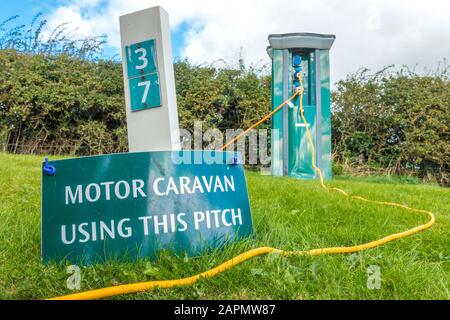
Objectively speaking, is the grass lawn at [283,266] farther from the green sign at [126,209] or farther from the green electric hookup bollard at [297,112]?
the green electric hookup bollard at [297,112]

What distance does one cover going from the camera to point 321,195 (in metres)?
2.75

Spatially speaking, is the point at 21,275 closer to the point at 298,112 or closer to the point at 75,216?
the point at 75,216

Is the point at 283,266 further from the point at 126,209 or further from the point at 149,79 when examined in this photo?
the point at 149,79

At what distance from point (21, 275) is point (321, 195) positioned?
2033mm

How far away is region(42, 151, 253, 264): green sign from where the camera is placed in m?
1.40

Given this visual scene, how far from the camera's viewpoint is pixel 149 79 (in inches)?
67.7

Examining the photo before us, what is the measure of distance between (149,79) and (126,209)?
641 millimetres

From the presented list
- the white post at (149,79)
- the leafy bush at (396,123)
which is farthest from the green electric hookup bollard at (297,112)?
the white post at (149,79)

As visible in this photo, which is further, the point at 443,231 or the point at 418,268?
the point at 443,231

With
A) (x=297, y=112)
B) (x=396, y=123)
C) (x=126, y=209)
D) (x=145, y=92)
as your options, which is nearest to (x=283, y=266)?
(x=126, y=209)

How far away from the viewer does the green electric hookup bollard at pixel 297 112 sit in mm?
4680
